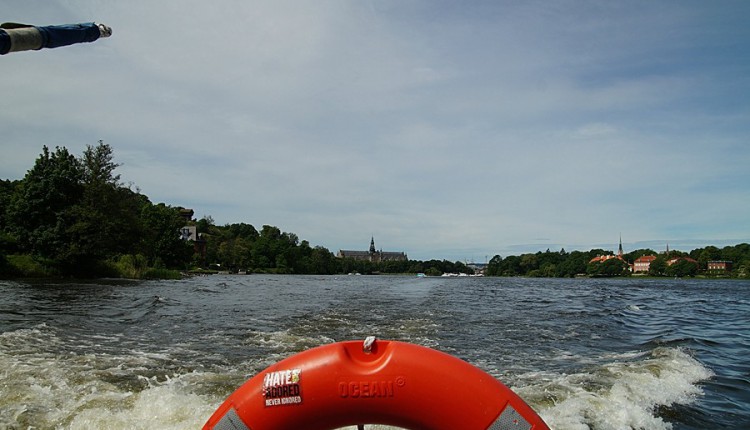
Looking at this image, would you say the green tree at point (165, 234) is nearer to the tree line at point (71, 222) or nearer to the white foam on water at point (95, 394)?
the tree line at point (71, 222)

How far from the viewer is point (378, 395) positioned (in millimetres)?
2160

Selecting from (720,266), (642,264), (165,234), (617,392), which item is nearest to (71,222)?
(165,234)

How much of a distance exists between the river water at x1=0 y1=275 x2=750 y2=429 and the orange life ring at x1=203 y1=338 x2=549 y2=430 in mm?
2071

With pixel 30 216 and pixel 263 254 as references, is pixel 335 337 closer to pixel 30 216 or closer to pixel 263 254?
pixel 30 216

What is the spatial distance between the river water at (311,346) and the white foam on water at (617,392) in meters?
0.02

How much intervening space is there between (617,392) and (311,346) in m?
4.38

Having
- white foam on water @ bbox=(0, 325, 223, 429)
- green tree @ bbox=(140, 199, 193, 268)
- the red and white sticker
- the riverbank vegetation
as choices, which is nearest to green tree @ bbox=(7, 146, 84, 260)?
the riverbank vegetation

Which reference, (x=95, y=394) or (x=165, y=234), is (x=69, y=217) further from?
(x=95, y=394)

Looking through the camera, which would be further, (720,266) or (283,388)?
(720,266)

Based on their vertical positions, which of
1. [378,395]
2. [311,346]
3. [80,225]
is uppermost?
[80,225]

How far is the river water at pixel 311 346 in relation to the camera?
435cm

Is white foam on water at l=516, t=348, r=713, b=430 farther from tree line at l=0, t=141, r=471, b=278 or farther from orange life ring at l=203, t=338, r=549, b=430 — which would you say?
tree line at l=0, t=141, r=471, b=278

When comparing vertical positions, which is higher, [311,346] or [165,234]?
[165,234]

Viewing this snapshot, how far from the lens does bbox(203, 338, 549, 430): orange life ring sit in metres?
2.15
